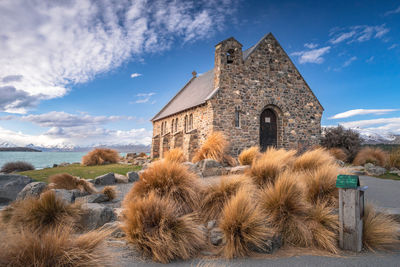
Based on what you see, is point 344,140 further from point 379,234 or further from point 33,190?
point 33,190

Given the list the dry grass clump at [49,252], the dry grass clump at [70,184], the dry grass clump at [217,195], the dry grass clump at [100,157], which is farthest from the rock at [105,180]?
the dry grass clump at [100,157]

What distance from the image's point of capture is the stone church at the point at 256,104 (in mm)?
15289

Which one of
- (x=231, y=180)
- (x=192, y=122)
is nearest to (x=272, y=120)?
(x=192, y=122)

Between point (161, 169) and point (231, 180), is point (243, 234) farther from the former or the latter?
point (161, 169)

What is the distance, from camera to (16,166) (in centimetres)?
1767

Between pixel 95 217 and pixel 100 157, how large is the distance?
14.8m

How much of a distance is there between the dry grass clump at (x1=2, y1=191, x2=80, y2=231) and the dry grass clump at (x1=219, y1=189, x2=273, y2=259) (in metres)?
2.75

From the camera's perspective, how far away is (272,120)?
1700cm

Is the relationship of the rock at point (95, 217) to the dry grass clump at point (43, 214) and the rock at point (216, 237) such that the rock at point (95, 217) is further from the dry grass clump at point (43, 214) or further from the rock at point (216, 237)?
the rock at point (216, 237)

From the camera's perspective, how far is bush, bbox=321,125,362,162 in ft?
53.9

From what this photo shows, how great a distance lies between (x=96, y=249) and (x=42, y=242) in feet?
1.85

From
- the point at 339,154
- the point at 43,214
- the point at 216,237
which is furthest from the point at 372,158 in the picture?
the point at 43,214

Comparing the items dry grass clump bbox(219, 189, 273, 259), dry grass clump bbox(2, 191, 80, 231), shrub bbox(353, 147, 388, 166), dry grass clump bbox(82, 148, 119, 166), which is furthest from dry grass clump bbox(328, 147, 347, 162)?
dry grass clump bbox(82, 148, 119, 166)

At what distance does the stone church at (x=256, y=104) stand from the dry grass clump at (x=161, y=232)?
35.9 feet
